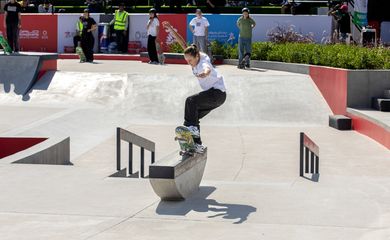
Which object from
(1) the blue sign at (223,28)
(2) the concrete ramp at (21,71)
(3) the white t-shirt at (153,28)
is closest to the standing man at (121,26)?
(1) the blue sign at (223,28)

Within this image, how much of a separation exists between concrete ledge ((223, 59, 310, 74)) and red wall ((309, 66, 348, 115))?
43.8 inches

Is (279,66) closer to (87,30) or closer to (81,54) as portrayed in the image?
(87,30)

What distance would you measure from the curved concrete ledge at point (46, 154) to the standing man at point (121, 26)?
16719 mm

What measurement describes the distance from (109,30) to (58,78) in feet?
28.4

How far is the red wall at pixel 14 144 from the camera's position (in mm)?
15219

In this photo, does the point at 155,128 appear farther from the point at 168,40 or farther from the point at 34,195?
the point at 168,40

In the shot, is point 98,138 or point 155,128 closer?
point 98,138

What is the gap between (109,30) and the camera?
1268 inches

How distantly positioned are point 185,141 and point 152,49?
17792 mm

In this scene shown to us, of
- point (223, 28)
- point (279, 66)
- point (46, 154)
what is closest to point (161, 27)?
point (223, 28)

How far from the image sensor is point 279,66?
2612 centimetres

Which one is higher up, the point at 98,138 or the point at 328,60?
the point at 328,60

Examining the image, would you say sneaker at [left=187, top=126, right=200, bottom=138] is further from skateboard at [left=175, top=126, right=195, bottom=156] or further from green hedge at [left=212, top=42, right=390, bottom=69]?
green hedge at [left=212, top=42, right=390, bottom=69]

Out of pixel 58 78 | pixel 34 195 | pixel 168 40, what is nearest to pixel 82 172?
pixel 34 195
